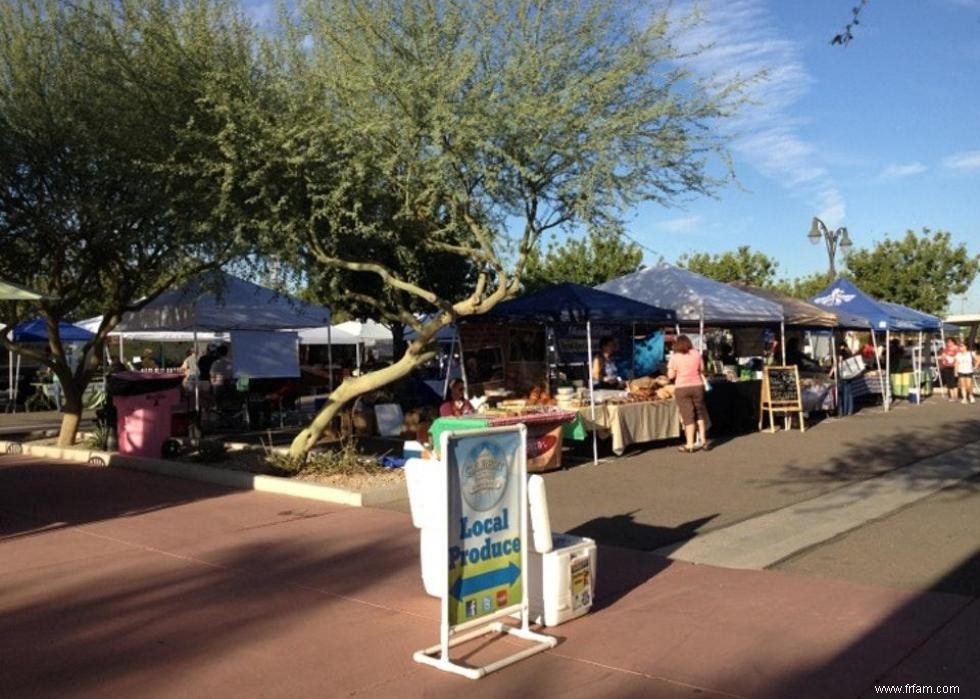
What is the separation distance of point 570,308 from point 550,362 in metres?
1.59

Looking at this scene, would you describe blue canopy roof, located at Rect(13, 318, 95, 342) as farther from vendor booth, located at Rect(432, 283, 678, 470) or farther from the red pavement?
the red pavement

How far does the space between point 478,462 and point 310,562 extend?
2.89 m

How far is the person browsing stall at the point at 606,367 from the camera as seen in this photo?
14.5 metres

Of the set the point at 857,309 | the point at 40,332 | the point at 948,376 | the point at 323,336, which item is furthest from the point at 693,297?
the point at 40,332

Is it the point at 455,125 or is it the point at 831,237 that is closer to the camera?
the point at 455,125

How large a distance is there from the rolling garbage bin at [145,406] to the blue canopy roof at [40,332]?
11.1 m

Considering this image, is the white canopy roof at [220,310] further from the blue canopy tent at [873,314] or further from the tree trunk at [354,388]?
the blue canopy tent at [873,314]

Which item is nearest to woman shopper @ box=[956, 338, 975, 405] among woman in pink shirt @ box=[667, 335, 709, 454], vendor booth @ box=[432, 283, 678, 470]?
vendor booth @ box=[432, 283, 678, 470]

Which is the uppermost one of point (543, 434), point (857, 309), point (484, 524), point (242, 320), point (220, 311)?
point (857, 309)

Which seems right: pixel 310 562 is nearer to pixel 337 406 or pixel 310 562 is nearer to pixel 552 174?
pixel 337 406

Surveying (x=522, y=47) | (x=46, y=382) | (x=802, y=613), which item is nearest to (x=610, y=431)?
(x=522, y=47)

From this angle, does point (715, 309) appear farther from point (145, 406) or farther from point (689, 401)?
point (145, 406)

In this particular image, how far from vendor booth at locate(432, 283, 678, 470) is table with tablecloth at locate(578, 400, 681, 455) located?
0.05 ft

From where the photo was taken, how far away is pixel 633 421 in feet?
43.7
